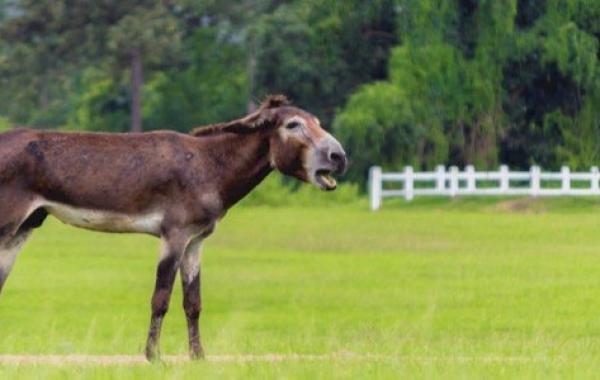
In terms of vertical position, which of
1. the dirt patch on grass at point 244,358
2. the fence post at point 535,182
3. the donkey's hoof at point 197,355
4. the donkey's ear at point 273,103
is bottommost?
the fence post at point 535,182

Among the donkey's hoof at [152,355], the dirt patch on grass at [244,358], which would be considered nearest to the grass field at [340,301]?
the dirt patch on grass at [244,358]

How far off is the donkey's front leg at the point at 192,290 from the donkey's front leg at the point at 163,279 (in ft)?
0.89

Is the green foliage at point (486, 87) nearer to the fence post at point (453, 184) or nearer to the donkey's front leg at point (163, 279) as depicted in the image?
the fence post at point (453, 184)

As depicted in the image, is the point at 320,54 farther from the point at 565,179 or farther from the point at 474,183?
the point at 565,179

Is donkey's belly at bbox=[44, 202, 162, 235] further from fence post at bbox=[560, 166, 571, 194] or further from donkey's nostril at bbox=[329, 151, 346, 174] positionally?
fence post at bbox=[560, 166, 571, 194]

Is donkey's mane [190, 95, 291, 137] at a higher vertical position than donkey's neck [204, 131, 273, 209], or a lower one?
higher

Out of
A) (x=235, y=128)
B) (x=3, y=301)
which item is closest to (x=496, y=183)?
(x=3, y=301)

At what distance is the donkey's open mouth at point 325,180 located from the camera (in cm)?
1452

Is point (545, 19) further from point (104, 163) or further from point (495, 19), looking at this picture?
point (104, 163)

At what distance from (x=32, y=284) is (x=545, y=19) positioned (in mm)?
35820

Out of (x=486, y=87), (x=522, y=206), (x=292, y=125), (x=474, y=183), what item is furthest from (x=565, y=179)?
(x=292, y=125)

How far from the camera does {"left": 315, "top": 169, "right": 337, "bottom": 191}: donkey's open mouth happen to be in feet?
47.6

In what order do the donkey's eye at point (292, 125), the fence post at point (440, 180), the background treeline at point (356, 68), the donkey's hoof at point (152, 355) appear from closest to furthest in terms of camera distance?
the donkey's hoof at point (152, 355)
the donkey's eye at point (292, 125)
the fence post at point (440, 180)
the background treeline at point (356, 68)

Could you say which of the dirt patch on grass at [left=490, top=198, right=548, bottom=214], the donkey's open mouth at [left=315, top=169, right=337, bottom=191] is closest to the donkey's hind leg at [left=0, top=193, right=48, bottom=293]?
the donkey's open mouth at [left=315, top=169, right=337, bottom=191]
